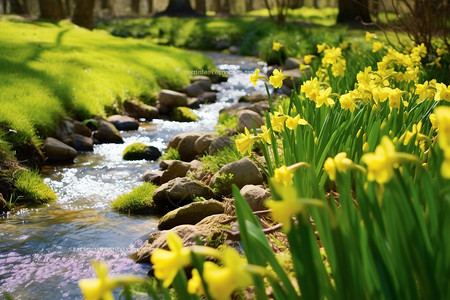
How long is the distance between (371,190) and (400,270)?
25 centimetres

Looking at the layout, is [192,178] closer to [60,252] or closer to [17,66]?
[60,252]

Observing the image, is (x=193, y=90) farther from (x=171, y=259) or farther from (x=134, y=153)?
(x=171, y=259)

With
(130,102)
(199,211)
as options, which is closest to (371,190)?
(199,211)

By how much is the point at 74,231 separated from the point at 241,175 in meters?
1.33

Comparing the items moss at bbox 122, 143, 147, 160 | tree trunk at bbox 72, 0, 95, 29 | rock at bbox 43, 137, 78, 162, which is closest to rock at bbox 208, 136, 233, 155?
moss at bbox 122, 143, 147, 160

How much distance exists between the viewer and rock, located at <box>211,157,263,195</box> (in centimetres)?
428

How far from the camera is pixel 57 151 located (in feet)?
19.9

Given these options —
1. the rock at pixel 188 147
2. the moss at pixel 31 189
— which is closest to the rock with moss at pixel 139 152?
the rock at pixel 188 147

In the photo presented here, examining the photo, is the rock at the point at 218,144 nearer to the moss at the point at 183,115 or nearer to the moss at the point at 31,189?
the moss at the point at 31,189

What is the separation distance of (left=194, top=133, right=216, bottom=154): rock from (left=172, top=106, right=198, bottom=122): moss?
231 cm

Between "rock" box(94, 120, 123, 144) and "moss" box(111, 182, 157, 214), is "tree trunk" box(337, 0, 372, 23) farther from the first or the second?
"moss" box(111, 182, 157, 214)

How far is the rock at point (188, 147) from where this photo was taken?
613 cm

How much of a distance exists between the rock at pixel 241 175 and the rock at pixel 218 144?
39.1 inches

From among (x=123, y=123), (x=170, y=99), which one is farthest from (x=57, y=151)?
(x=170, y=99)
